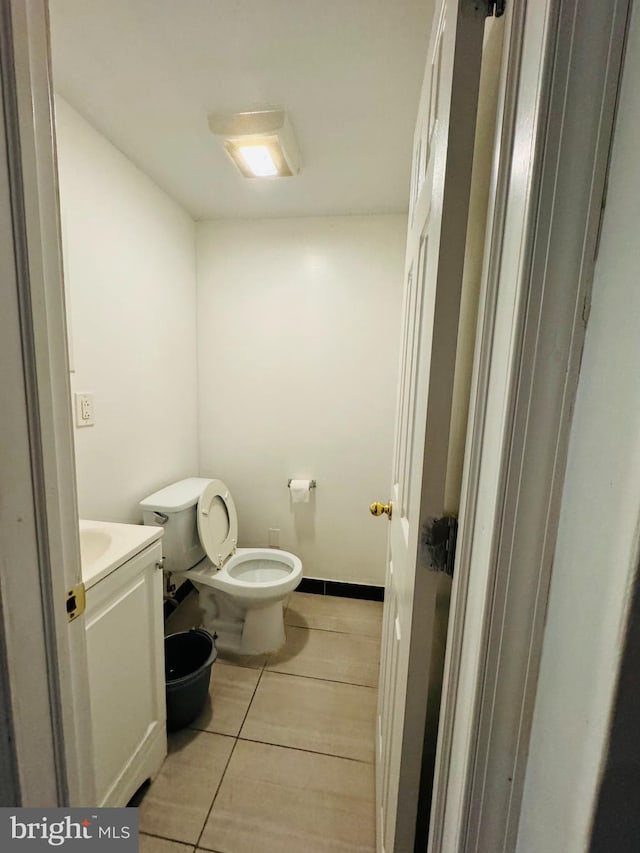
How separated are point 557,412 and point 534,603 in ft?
0.71

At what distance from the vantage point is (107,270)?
148 cm

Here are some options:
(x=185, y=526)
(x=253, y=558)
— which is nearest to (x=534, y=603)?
(x=185, y=526)

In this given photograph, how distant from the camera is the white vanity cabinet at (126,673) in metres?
0.93

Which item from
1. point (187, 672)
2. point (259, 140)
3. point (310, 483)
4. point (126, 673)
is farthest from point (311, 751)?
Answer: point (259, 140)

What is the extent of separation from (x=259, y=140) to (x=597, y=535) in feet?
5.55

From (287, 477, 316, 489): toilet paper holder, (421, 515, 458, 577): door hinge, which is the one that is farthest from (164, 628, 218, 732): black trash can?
(421, 515, 458, 577): door hinge

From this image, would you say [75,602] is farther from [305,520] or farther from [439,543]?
[305,520]

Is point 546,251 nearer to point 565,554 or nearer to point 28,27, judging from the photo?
point 565,554

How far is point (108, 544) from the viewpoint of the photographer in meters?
1.13

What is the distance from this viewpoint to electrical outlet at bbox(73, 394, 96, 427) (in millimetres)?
1346

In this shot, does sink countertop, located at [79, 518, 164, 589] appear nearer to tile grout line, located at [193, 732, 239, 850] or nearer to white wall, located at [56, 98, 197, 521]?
white wall, located at [56, 98, 197, 521]

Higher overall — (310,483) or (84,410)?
(84,410)

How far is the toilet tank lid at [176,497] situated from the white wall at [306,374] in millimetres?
386

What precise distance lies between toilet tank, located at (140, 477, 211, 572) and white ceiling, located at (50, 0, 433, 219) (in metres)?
1.58
